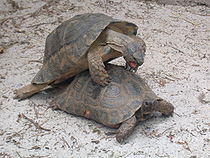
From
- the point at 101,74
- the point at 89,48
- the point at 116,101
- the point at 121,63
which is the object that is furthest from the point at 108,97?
the point at 121,63

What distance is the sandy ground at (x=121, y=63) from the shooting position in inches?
131

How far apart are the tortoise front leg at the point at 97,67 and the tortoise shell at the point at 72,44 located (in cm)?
9

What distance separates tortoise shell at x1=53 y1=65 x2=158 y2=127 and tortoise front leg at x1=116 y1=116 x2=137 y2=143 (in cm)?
4

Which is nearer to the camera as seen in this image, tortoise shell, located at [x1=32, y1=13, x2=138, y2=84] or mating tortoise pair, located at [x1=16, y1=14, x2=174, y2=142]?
mating tortoise pair, located at [x1=16, y1=14, x2=174, y2=142]

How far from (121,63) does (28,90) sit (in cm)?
130

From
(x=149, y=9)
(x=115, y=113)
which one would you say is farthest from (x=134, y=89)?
(x=149, y=9)

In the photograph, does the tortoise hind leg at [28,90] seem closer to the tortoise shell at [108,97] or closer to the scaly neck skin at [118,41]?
the tortoise shell at [108,97]

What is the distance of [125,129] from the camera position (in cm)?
332

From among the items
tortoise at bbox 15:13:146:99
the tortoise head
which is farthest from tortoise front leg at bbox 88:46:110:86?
the tortoise head

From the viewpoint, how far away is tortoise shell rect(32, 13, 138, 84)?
11.8 feet

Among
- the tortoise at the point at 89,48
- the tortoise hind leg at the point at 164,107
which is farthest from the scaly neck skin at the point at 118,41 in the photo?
the tortoise hind leg at the point at 164,107

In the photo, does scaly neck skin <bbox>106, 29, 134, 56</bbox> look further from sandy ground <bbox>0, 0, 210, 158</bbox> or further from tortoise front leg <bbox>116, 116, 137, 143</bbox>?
sandy ground <bbox>0, 0, 210, 158</bbox>

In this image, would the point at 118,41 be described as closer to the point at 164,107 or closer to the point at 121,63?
the point at 164,107

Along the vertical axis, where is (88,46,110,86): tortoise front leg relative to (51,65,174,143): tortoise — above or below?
above
